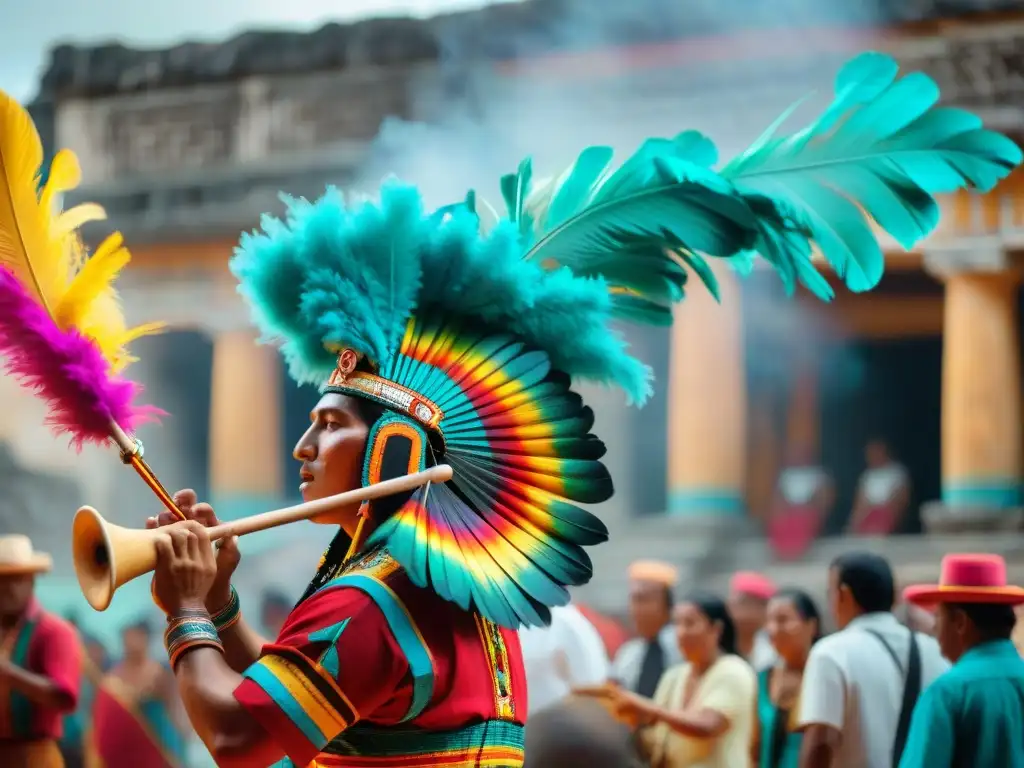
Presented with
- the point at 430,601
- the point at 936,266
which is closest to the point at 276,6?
the point at 936,266

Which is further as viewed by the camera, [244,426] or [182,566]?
[244,426]

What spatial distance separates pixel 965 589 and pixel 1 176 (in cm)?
264

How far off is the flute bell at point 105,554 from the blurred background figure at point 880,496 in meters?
8.46

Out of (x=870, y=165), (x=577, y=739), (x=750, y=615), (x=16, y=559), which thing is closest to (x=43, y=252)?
(x=870, y=165)

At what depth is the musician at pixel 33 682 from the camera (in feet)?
17.4

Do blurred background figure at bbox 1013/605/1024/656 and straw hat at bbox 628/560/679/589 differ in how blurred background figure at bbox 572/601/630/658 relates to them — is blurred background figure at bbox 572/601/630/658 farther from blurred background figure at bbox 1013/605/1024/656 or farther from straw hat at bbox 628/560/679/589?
blurred background figure at bbox 1013/605/1024/656

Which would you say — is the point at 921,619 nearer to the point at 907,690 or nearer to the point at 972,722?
the point at 907,690

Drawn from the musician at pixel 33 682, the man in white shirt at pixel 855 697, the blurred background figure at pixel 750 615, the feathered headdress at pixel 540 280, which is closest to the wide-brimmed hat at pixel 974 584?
the man in white shirt at pixel 855 697

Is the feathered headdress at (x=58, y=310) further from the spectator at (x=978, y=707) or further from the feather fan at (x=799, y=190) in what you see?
the spectator at (x=978, y=707)

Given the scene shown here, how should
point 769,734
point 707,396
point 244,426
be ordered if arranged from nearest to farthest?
point 769,734
point 707,396
point 244,426

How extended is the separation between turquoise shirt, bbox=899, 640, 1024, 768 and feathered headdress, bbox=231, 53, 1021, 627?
1.24 m

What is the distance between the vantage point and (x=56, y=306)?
2539mm

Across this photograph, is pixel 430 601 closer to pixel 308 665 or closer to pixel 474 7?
pixel 308 665

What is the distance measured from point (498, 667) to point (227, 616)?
53cm
